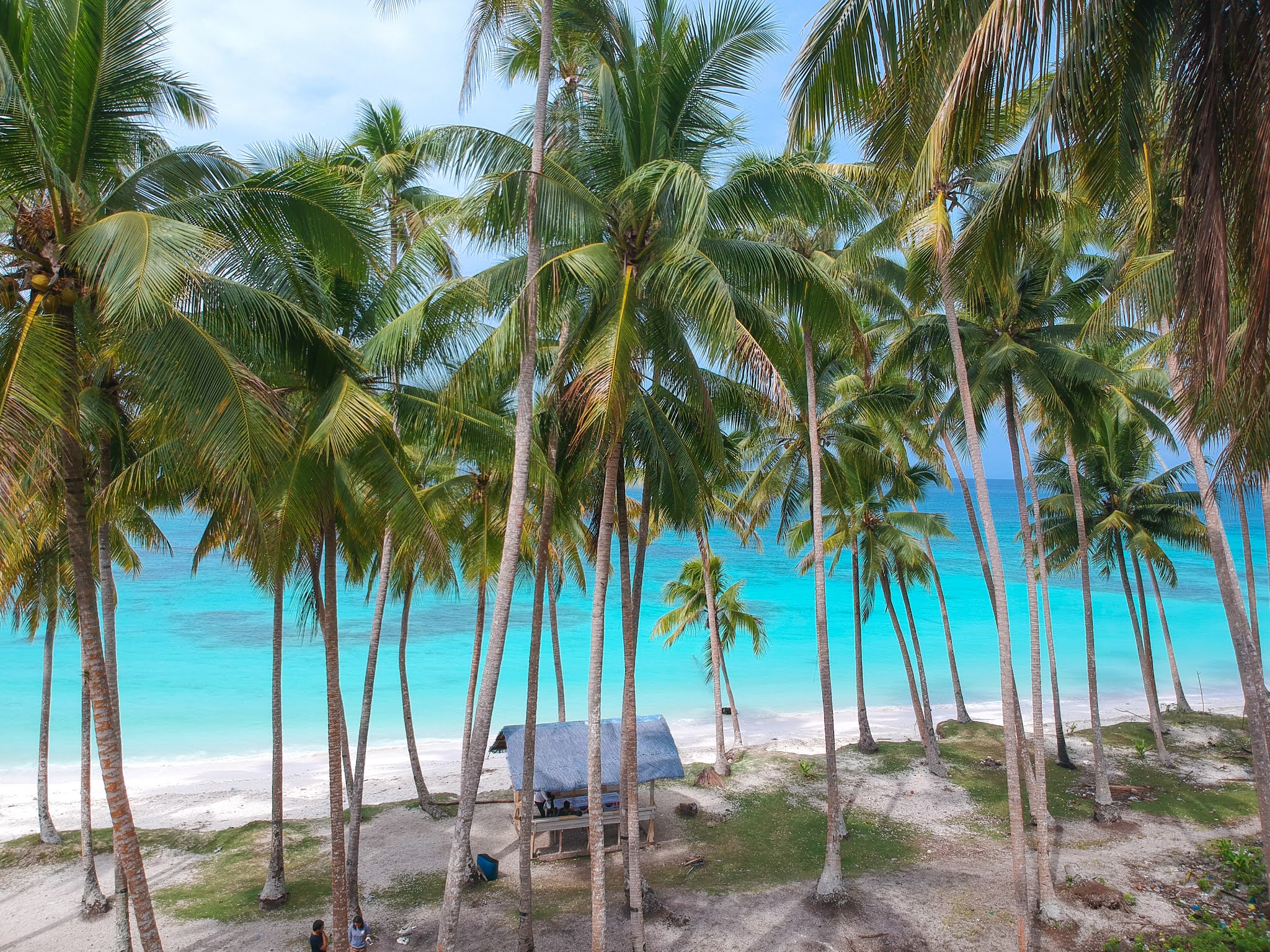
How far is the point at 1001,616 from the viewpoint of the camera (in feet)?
33.6

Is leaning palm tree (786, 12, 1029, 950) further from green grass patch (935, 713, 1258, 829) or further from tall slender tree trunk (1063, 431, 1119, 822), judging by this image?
green grass patch (935, 713, 1258, 829)

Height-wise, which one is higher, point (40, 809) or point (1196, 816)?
point (40, 809)

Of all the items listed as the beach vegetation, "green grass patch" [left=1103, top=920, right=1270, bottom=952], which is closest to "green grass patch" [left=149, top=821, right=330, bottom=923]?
A: the beach vegetation

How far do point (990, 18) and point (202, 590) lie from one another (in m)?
64.4

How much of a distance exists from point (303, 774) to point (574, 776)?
37.0ft

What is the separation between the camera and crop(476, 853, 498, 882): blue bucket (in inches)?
472

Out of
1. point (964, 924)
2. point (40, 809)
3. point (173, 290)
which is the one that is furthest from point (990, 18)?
point (40, 809)

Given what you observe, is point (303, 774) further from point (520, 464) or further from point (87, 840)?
point (520, 464)

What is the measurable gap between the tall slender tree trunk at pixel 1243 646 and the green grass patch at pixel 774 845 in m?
5.17

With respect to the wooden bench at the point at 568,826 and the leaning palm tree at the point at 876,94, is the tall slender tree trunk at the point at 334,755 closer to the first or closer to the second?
the wooden bench at the point at 568,826

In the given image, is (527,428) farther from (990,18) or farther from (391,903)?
(391,903)

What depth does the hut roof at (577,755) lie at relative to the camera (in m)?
12.9

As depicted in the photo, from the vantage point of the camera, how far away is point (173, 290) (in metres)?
5.38

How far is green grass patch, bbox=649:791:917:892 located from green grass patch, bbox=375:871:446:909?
306cm
